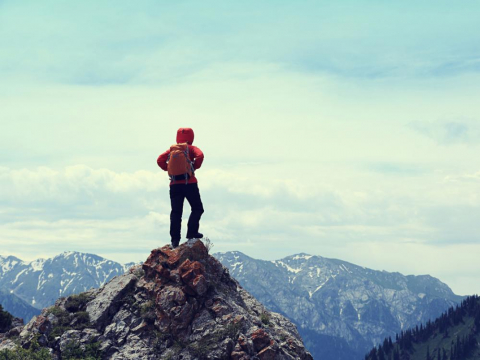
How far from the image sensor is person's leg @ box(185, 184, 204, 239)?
117 feet

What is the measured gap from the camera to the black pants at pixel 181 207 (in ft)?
117

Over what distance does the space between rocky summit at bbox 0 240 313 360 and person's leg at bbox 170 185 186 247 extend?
1.59m

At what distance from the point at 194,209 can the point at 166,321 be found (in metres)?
7.63

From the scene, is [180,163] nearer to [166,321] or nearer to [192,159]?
[192,159]

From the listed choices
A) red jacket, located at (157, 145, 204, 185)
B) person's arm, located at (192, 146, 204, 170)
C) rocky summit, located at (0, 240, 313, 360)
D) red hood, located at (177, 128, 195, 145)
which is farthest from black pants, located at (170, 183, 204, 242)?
red hood, located at (177, 128, 195, 145)

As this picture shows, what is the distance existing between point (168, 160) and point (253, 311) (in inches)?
377

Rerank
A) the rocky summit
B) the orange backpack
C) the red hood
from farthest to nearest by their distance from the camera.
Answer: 1. the red hood
2. the orange backpack
3. the rocky summit

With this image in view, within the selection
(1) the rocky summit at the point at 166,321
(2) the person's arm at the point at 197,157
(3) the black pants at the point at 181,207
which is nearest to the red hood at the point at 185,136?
(2) the person's arm at the point at 197,157

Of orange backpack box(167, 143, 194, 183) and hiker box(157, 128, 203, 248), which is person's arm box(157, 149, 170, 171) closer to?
hiker box(157, 128, 203, 248)

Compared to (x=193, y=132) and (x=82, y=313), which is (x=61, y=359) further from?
(x=193, y=132)

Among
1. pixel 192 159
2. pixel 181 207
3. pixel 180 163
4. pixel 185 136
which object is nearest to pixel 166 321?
pixel 181 207

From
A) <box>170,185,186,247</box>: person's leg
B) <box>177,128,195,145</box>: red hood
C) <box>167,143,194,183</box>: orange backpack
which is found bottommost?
<box>170,185,186,247</box>: person's leg

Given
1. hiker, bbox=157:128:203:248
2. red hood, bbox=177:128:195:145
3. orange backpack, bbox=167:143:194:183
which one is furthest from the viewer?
red hood, bbox=177:128:195:145

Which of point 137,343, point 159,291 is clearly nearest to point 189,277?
point 159,291
